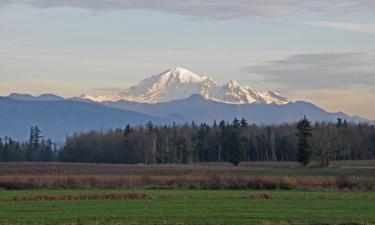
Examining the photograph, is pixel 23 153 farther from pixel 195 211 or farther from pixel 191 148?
pixel 195 211

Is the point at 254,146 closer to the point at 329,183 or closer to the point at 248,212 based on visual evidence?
the point at 329,183

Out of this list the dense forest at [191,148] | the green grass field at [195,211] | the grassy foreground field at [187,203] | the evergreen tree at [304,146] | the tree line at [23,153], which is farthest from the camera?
the tree line at [23,153]

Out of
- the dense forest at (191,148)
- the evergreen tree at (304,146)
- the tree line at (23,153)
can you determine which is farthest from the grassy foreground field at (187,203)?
the tree line at (23,153)

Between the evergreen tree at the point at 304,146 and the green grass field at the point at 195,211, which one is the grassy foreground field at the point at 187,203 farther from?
the evergreen tree at the point at 304,146

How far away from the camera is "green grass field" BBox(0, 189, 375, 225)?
41.6 metres

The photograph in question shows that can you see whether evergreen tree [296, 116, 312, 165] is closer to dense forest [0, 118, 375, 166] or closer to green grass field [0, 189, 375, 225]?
dense forest [0, 118, 375, 166]

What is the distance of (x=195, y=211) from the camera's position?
155 feet

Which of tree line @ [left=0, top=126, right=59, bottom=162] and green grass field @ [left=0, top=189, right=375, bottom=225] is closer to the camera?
green grass field @ [left=0, top=189, right=375, bottom=225]

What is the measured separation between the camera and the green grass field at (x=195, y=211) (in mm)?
41594

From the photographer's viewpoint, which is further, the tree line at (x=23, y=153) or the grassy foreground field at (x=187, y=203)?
the tree line at (x=23, y=153)

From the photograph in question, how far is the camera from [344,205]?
178ft

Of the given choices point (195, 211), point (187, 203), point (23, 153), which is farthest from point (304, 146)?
point (195, 211)

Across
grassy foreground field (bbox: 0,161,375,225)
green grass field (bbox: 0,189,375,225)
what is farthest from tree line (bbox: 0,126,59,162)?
green grass field (bbox: 0,189,375,225)

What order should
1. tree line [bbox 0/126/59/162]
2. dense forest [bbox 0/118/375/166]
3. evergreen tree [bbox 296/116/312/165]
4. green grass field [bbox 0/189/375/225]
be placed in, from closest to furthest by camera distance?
green grass field [bbox 0/189/375/225] → evergreen tree [bbox 296/116/312/165] → dense forest [bbox 0/118/375/166] → tree line [bbox 0/126/59/162]
